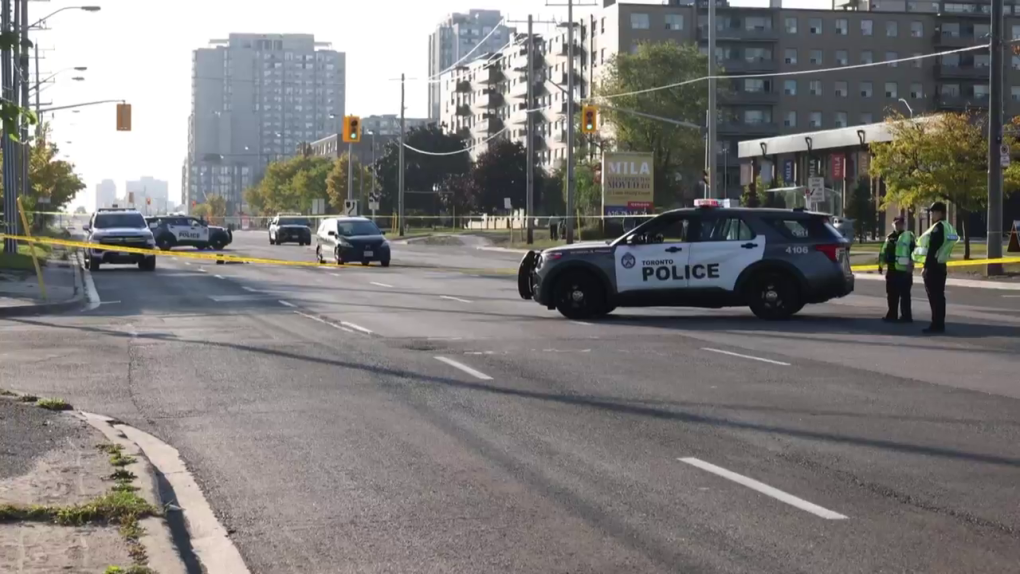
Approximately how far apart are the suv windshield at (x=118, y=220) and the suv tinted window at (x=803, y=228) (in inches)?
1011

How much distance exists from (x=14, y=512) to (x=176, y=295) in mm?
22239

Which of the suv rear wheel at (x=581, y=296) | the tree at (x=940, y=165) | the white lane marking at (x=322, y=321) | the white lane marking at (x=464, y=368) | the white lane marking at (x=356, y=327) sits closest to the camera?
the white lane marking at (x=464, y=368)

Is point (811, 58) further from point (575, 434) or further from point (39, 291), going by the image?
point (575, 434)

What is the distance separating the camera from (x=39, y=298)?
1063 inches

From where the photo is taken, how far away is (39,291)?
29125mm

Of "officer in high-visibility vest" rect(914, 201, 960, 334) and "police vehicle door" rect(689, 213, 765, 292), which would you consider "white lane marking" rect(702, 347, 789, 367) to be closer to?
"officer in high-visibility vest" rect(914, 201, 960, 334)

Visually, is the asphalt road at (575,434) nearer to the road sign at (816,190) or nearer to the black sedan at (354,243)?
the black sedan at (354,243)

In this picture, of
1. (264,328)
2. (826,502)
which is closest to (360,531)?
(826,502)

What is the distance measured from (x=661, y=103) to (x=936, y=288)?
3128 inches

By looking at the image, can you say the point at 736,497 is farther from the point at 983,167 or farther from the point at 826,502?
the point at 983,167

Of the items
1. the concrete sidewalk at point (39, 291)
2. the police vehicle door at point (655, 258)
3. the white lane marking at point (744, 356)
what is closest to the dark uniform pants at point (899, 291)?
the police vehicle door at point (655, 258)

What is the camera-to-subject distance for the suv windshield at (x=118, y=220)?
42219mm

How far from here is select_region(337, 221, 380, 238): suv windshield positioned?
44.5m

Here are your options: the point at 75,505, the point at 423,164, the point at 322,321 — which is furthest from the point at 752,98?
the point at 75,505
